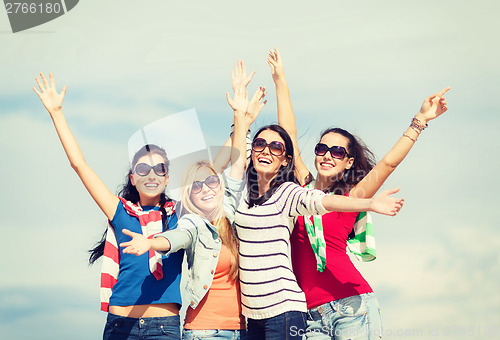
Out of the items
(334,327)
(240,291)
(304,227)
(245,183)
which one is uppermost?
(245,183)

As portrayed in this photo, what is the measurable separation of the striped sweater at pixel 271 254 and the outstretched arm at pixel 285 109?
133cm

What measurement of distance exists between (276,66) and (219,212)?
313 centimetres

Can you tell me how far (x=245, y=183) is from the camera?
721 cm

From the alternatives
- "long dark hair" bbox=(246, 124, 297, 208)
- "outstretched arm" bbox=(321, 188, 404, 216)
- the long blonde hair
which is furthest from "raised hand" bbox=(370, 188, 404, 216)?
the long blonde hair

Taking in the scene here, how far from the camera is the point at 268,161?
6883 mm

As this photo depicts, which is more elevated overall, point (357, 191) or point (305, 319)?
point (357, 191)

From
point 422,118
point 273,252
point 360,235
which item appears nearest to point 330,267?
point 360,235

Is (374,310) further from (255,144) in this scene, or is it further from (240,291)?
(255,144)

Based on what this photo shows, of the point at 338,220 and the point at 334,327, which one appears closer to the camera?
the point at 334,327

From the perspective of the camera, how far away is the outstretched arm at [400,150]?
22.4 feet

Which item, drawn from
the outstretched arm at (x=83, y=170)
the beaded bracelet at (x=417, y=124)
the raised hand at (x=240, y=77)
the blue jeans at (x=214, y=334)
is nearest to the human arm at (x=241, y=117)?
the raised hand at (x=240, y=77)

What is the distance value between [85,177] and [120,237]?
2.77 feet

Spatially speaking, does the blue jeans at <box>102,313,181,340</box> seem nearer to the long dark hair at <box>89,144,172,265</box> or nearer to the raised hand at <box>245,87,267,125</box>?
the long dark hair at <box>89,144,172,265</box>

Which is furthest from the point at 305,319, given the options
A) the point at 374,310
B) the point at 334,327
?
the point at 374,310
